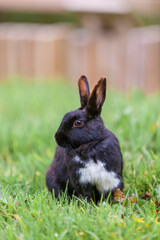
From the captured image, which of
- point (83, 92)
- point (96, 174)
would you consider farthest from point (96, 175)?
point (83, 92)

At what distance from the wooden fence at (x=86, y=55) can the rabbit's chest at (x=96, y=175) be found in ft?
13.7

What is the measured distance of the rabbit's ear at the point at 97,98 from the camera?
2.49m

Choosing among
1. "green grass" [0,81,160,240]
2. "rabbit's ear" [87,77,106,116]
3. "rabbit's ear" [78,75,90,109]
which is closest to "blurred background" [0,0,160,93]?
"green grass" [0,81,160,240]

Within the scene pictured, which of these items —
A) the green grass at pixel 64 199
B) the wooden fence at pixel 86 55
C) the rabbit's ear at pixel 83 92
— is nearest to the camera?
the green grass at pixel 64 199

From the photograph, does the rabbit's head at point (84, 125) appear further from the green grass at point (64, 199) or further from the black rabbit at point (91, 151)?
the green grass at point (64, 199)

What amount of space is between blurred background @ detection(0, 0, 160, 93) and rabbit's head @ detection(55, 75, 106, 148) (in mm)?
3643

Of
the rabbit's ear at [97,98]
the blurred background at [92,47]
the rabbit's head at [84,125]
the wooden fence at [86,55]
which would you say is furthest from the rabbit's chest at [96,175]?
the wooden fence at [86,55]

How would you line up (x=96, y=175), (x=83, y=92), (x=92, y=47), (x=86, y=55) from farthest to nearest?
(x=86, y=55)
(x=92, y=47)
(x=83, y=92)
(x=96, y=175)

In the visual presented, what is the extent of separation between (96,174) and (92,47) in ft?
Result: 18.7

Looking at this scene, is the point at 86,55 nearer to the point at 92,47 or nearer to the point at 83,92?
the point at 92,47

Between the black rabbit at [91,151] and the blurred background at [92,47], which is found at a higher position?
the blurred background at [92,47]

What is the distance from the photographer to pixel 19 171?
11.1 ft

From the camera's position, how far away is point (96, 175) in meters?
2.46

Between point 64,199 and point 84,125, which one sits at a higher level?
point 84,125
